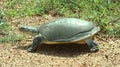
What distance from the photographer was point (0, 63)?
4707mm

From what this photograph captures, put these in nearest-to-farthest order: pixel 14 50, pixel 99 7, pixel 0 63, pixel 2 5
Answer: pixel 0 63
pixel 14 50
pixel 99 7
pixel 2 5

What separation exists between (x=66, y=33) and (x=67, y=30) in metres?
0.04

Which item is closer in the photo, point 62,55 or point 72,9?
point 62,55

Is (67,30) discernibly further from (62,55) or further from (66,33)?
(62,55)

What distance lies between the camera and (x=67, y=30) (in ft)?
16.6

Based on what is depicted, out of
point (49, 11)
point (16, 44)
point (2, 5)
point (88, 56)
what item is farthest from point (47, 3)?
point (88, 56)

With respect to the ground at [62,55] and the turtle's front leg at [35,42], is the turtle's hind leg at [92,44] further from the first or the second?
the turtle's front leg at [35,42]

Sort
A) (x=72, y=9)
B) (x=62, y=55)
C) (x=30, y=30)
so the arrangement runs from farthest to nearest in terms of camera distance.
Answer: (x=72, y=9), (x=30, y=30), (x=62, y=55)

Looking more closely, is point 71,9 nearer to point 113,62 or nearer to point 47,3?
point 47,3

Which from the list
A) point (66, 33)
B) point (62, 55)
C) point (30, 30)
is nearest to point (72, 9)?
point (30, 30)

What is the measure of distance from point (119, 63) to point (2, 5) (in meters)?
2.98

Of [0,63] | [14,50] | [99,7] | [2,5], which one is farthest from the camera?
[2,5]

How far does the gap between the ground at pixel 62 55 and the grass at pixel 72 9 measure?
63 centimetres

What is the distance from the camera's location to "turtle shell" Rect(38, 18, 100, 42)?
16.5 feet
